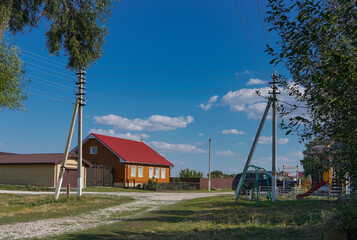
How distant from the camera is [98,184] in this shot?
1784 inches

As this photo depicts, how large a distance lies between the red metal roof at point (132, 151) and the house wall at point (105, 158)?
0.78 metres

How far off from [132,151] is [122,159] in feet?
16.0

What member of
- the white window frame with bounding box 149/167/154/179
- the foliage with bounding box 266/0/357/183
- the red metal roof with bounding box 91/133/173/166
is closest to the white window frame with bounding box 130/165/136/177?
the red metal roof with bounding box 91/133/173/166

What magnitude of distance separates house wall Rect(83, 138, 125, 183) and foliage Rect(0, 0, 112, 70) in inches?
1000

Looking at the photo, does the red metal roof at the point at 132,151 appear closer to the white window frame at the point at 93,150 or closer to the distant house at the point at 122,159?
the distant house at the point at 122,159

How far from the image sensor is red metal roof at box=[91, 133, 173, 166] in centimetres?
4788

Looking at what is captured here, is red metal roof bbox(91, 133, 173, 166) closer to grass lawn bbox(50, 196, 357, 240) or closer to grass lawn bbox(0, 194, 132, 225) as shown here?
grass lawn bbox(0, 194, 132, 225)

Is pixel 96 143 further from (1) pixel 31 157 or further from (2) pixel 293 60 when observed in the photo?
(2) pixel 293 60

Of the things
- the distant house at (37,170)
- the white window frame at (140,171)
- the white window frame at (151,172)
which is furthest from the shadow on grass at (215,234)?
the white window frame at (151,172)

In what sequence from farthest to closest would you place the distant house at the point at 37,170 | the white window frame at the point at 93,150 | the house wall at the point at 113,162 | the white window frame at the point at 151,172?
1. the white window frame at the point at 151,172
2. the white window frame at the point at 93,150
3. the house wall at the point at 113,162
4. the distant house at the point at 37,170

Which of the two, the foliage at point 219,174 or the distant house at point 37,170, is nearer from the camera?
the distant house at point 37,170

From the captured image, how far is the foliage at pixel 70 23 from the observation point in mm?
19266

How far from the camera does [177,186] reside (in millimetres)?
46812

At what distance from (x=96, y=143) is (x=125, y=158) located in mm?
5065
